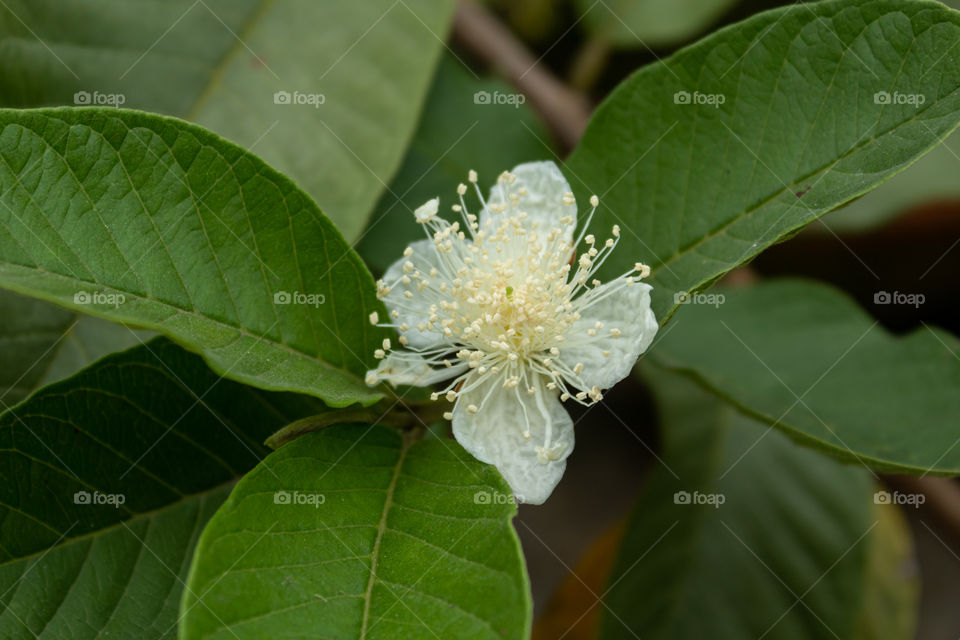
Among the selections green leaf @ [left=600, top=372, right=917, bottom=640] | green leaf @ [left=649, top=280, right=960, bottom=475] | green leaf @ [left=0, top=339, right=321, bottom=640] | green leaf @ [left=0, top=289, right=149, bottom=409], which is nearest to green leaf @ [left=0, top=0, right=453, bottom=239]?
green leaf @ [left=0, top=289, right=149, bottom=409]

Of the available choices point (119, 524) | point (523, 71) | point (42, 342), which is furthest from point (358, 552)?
point (523, 71)

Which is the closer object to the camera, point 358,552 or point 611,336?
point 358,552

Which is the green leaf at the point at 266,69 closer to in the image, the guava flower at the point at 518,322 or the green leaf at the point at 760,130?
the guava flower at the point at 518,322

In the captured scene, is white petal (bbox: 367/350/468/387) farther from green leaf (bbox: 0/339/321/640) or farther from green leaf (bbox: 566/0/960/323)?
green leaf (bbox: 566/0/960/323)

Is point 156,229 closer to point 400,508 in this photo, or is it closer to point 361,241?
point 400,508

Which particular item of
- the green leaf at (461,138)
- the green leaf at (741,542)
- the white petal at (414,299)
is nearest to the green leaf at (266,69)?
the green leaf at (461,138)

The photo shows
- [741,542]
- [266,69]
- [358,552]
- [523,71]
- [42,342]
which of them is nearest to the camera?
[358,552]

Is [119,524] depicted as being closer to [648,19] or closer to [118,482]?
[118,482]
